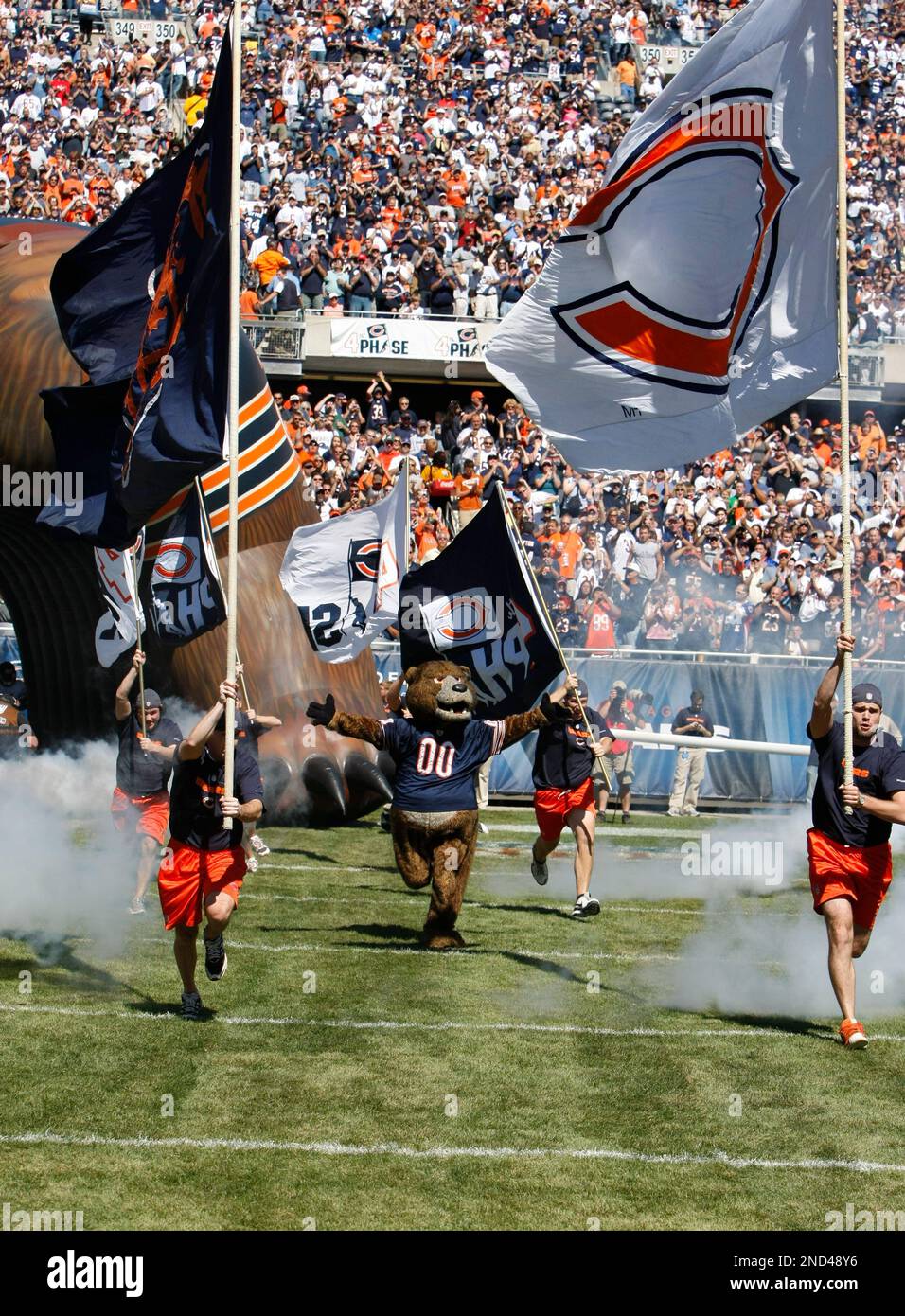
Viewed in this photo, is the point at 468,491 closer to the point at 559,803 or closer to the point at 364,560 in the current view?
the point at 364,560

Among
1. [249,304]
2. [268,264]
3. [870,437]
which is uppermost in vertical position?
[268,264]

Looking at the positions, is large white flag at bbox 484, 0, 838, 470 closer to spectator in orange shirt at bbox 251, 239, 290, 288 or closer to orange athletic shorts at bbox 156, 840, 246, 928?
orange athletic shorts at bbox 156, 840, 246, 928

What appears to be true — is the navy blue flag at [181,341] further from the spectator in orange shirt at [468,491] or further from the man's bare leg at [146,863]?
the spectator in orange shirt at [468,491]

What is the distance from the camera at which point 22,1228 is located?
18.5 feet

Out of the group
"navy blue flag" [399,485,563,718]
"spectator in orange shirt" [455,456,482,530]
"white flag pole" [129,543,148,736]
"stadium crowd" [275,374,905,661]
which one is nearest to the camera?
"navy blue flag" [399,485,563,718]

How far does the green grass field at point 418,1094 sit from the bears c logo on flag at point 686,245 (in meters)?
3.26

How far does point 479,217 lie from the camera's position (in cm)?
2562

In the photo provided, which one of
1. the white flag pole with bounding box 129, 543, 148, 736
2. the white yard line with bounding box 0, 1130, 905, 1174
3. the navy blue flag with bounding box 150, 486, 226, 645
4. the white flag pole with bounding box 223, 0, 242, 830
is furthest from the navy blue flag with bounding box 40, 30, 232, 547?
the white yard line with bounding box 0, 1130, 905, 1174

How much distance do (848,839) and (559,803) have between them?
12.9 feet

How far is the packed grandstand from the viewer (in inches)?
803

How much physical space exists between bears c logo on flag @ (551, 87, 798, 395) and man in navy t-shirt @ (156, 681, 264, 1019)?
269 cm

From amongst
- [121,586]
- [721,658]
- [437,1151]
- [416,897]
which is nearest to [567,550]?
[721,658]

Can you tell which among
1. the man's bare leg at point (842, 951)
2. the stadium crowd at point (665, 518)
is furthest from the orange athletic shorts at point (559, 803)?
the stadium crowd at point (665, 518)
